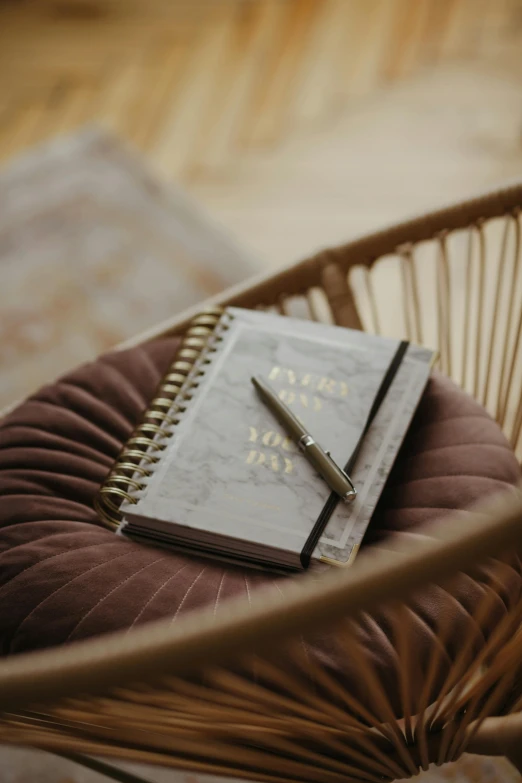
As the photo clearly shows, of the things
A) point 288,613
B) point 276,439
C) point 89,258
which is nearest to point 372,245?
point 276,439

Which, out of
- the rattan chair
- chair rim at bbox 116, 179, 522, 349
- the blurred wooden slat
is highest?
the blurred wooden slat

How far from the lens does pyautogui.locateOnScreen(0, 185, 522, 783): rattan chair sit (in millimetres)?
379

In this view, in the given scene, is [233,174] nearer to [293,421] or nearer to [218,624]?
[293,421]

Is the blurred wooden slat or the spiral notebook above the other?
the blurred wooden slat

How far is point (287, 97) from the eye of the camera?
191 cm

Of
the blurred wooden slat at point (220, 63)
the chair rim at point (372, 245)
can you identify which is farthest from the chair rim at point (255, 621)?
the blurred wooden slat at point (220, 63)

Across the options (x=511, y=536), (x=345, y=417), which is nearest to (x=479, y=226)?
(x=345, y=417)

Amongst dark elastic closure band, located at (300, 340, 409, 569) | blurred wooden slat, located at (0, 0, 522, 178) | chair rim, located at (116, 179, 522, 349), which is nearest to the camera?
dark elastic closure band, located at (300, 340, 409, 569)

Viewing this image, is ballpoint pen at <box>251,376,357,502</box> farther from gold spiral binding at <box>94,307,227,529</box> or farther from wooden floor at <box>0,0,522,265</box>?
wooden floor at <box>0,0,522,265</box>

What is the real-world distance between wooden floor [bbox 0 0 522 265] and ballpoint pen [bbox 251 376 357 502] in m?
0.89

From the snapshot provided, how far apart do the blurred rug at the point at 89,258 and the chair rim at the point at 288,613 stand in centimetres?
101

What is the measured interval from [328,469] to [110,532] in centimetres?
19

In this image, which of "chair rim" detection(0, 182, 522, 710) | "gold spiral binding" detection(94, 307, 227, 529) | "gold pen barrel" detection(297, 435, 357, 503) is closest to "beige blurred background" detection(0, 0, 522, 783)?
"gold spiral binding" detection(94, 307, 227, 529)

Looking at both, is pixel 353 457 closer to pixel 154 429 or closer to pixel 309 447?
pixel 309 447
